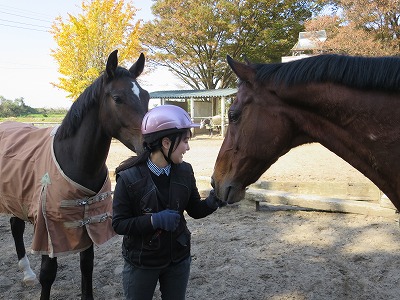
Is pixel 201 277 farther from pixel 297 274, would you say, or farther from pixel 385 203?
pixel 385 203

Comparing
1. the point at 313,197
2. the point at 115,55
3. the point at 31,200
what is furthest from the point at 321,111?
the point at 313,197

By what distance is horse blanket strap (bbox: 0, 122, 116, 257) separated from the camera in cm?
250

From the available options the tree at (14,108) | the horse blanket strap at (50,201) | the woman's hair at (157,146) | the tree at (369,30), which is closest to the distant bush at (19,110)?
the tree at (14,108)

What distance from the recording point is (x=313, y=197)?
4.86 meters

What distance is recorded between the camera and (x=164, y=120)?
1780mm

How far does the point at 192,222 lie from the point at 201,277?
5.20 ft

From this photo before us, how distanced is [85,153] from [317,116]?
5.77ft

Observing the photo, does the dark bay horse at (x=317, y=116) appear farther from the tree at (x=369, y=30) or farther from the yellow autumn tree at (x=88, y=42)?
the yellow autumn tree at (x=88, y=42)

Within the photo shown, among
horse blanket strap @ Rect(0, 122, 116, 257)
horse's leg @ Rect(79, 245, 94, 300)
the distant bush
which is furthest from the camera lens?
the distant bush

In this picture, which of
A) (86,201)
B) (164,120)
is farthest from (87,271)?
(164,120)

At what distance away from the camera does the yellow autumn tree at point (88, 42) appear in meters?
18.8

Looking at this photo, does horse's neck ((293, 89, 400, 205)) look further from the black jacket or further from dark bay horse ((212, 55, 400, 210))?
the black jacket

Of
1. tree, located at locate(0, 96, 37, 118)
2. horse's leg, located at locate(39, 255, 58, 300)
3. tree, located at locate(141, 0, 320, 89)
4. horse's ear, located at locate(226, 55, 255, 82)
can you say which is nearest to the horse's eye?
horse's ear, located at locate(226, 55, 255, 82)

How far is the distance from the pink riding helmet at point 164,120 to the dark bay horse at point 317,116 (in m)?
0.29
